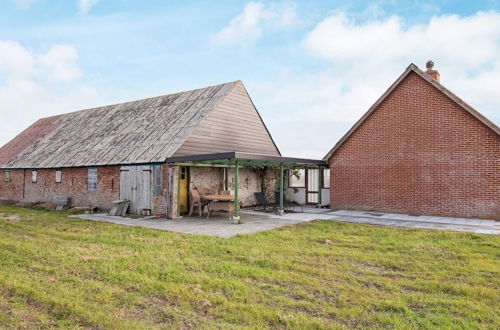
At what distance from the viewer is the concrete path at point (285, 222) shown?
1063 centimetres

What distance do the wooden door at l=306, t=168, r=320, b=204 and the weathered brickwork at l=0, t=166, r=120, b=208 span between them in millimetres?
9532

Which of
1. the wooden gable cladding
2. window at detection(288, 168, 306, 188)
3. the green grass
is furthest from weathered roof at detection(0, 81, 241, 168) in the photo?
the green grass

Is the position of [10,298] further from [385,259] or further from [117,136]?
[117,136]

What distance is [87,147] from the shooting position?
1934 cm

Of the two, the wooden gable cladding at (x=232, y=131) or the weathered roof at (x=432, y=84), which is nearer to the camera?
the weathered roof at (x=432, y=84)

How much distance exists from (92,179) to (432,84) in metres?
15.8

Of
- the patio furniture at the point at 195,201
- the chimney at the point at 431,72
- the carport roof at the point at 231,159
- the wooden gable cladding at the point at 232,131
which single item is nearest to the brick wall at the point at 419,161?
the chimney at the point at 431,72

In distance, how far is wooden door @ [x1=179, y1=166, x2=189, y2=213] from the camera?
49.0 ft

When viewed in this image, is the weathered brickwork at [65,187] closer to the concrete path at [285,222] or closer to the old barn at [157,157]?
the old barn at [157,157]

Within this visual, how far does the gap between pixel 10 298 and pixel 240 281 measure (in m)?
3.18

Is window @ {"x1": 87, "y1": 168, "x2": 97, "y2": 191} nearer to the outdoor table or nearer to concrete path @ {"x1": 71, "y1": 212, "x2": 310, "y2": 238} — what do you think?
concrete path @ {"x1": 71, "y1": 212, "x2": 310, "y2": 238}

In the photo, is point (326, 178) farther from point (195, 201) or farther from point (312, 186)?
point (195, 201)

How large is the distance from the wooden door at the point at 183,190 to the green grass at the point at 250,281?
5.63 m

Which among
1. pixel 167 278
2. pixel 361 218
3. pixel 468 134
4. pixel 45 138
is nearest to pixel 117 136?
pixel 45 138
